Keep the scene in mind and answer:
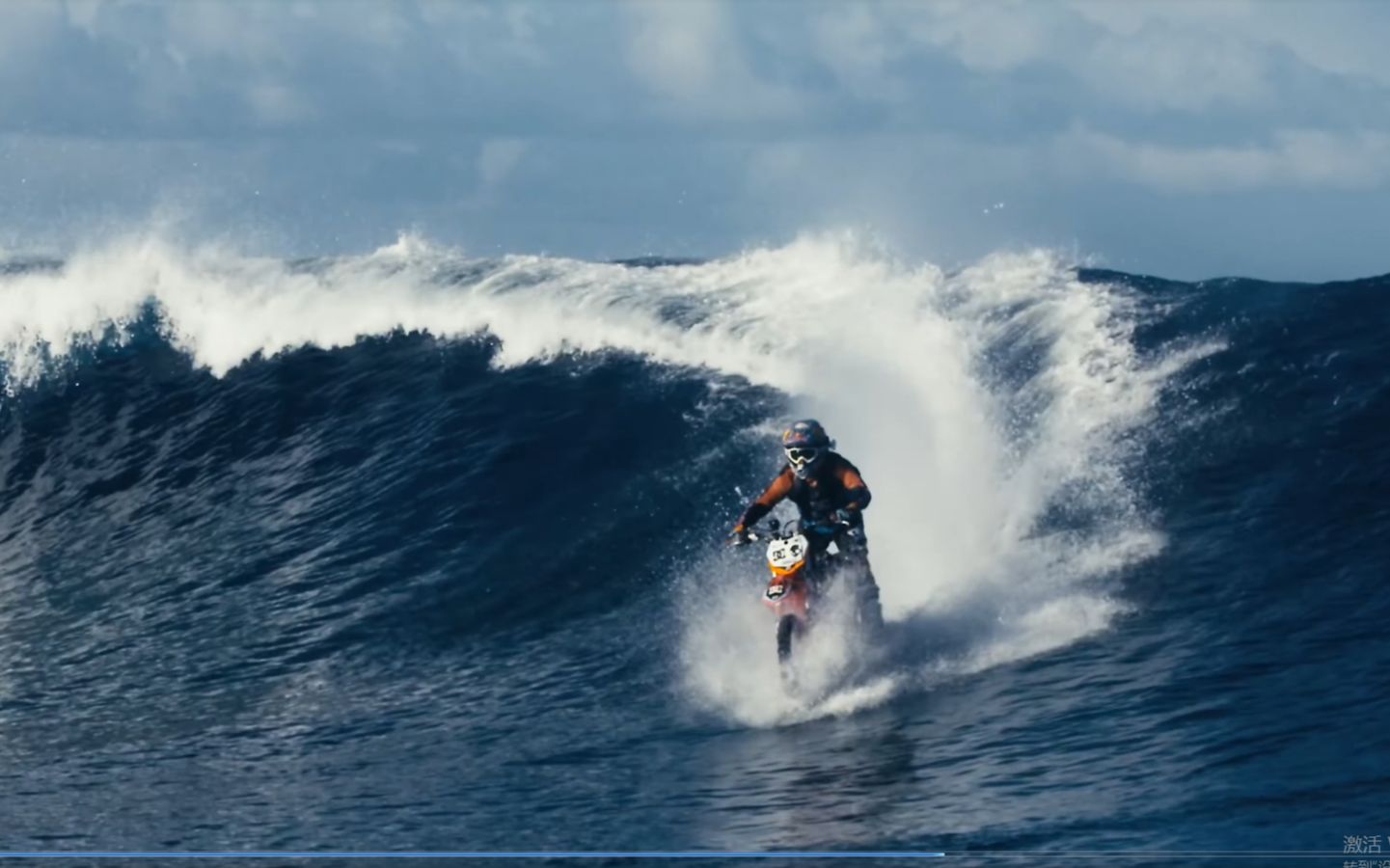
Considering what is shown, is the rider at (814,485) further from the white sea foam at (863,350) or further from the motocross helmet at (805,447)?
the white sea foam at (863,350)

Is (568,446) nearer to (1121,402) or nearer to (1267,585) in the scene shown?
(1121,402)

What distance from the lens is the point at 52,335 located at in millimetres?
27328

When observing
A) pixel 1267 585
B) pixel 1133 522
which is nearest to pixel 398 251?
pixel 1133 522

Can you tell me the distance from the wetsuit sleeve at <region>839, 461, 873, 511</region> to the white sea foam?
1204 mm

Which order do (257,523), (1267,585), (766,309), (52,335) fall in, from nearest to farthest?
(1267,585) < (257,523) < (766,309) < (52,335)

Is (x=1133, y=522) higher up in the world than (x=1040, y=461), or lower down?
lower down

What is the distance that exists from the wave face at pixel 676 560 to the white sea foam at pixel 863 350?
0.06 metres

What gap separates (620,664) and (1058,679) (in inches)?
144

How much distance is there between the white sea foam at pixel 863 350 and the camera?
14336mm

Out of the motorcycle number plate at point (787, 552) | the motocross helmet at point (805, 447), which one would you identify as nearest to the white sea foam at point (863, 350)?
the motorcycle number plate at point (787, 552)

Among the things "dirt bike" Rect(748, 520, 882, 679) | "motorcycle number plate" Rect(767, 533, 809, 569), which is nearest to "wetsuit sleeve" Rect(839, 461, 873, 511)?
"dirt bike" Rect(748, 520, 882, 679)

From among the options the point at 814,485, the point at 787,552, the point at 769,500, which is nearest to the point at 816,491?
the point at 814,485

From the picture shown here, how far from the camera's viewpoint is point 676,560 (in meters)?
16.5

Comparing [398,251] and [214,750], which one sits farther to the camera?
[398,251]
